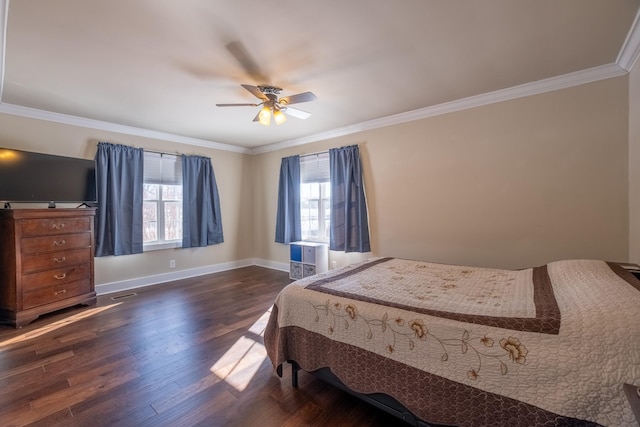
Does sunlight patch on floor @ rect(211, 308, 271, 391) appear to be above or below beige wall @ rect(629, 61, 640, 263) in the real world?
below

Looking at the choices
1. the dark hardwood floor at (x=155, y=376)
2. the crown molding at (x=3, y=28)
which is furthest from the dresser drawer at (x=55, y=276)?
the crown molding at (x=3, y=28)

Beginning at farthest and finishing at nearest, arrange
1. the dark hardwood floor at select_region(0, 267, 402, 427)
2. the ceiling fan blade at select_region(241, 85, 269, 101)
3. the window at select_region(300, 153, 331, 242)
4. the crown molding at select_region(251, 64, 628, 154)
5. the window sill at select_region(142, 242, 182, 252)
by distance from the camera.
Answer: the window at select_region(300, 153, 331, 242)
the window sill at select_region(142, 242, 182, 252)
the crown molding at select_region(251, 64, 628, 154)
the ceiling fan blade at select_region(241, 85, 269, 101)
the dark hardwood floor at select_region(0, 267, 402, 427)

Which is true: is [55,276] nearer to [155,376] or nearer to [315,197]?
[155,376]

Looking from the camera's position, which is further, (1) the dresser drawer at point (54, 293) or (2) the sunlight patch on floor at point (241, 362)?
(1) the dresser drawer at point (54, 293)

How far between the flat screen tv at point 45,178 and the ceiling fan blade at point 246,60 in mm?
2817

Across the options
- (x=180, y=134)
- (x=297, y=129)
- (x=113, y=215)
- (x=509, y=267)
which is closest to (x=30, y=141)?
(x=113, y=215)

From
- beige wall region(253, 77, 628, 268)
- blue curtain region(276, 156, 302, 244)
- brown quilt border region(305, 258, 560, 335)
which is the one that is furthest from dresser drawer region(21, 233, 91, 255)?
beige wall region(253, 77, 628, 268)

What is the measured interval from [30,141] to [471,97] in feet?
18.1

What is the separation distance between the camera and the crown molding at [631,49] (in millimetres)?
2014

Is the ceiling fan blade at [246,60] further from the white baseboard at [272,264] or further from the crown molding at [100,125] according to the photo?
the white baseboard at [272,264]

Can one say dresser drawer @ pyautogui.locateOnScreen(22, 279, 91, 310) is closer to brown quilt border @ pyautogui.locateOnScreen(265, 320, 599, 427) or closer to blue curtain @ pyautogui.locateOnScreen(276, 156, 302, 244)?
blue curtain @ pyautogui.locateOnScreen(276, 156, 302, 244)

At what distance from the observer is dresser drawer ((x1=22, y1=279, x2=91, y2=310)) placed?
10.0 ft

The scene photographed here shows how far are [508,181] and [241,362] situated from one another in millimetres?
3309

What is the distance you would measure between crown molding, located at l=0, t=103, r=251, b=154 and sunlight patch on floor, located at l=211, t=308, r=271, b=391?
369cm
